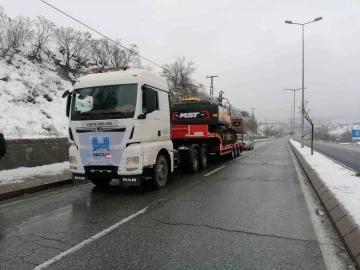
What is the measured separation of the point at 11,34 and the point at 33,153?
40125 millimetres

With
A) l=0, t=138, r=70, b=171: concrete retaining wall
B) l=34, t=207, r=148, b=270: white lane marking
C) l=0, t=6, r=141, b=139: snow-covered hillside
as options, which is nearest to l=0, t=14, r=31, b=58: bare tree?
l=0, t=6, r=141, b=139: snow-covered hillside

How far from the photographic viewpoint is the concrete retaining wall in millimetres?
10245

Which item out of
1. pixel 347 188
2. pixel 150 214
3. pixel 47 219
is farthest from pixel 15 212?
pixel 347 188

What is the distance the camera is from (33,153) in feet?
36.5

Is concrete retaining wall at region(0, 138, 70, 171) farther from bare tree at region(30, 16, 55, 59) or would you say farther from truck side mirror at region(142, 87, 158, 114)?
bare tree at region(30, 16, 55, 59)

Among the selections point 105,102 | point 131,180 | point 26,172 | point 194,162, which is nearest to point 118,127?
point 105,102

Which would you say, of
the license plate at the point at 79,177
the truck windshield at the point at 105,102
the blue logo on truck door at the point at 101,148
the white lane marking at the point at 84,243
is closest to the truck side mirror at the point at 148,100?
the truck windshield at the point at 105,102

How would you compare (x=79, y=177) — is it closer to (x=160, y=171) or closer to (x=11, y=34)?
(x=160, y=171)

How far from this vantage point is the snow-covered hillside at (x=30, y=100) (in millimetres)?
28359

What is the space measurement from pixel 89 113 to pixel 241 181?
17.0 feet

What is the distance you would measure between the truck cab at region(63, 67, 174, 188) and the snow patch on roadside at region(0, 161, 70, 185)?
239 centimetres

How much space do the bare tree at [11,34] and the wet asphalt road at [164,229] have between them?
41.0 meters

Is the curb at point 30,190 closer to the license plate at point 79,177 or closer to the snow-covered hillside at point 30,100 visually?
the license plate at point 79,177

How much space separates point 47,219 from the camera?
560 cm
